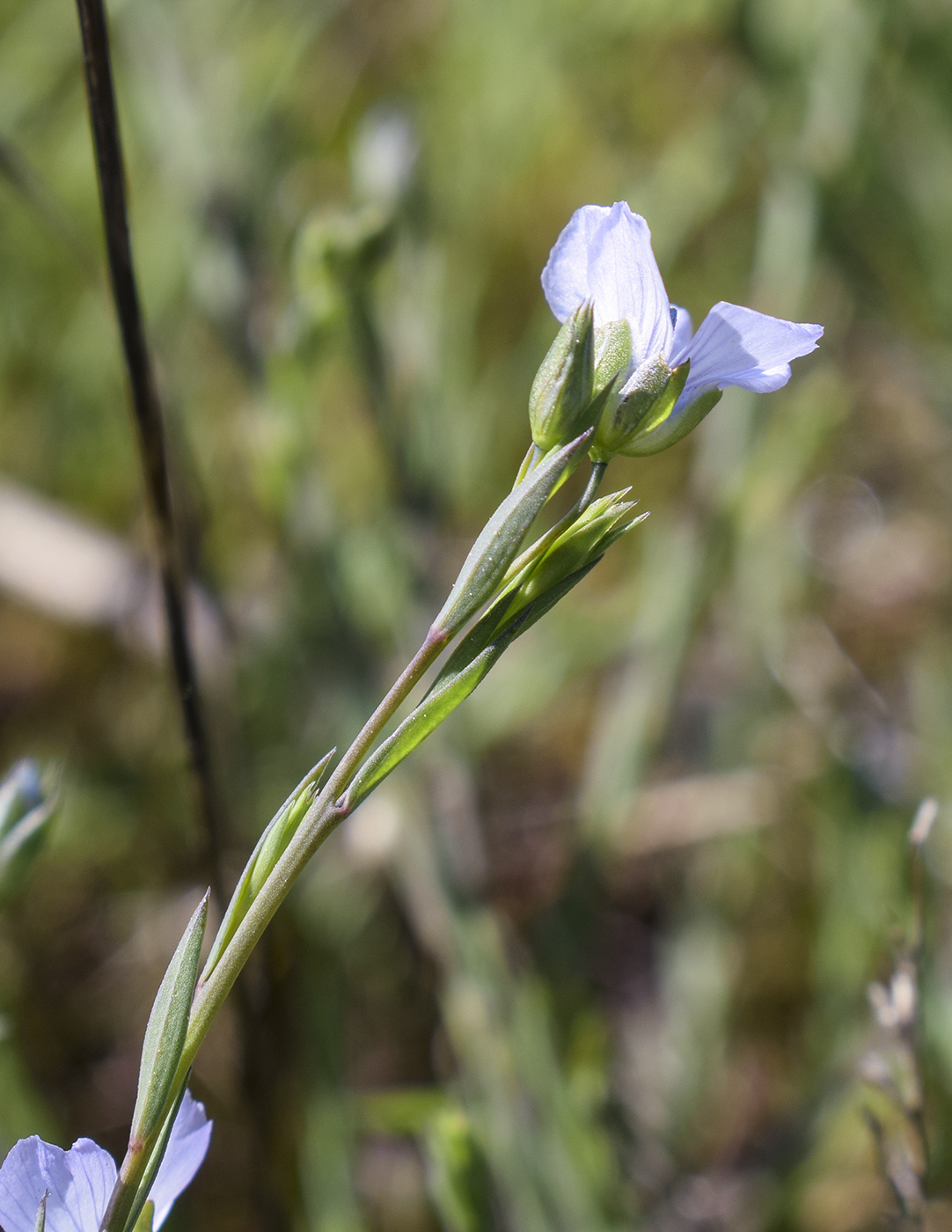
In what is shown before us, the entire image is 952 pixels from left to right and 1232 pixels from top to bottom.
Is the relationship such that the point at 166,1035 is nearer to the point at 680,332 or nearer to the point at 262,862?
the point at 262,862

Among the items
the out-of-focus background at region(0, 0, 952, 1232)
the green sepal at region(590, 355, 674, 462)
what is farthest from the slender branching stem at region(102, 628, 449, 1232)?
the out-of-focus background at region(0, 0, 952, 1232)

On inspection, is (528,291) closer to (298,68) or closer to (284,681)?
(298,68)

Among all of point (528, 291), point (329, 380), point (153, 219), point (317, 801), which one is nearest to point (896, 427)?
point (528, 291)

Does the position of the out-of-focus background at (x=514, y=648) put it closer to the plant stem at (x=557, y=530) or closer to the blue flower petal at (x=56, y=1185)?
the blue flower petal at (x=56, y=1185)

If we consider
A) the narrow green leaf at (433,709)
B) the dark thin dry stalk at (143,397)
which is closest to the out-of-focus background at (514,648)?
the dark thin dry stalk at (143,397)

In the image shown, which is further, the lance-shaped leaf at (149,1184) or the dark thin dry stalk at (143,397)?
the dark thin dry stalk at (143,397)

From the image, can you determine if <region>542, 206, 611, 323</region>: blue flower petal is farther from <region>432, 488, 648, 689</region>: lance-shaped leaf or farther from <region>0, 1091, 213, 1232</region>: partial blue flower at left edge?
<region>0, 1091, 213, 1232</region>: partial blue flower at left edge
